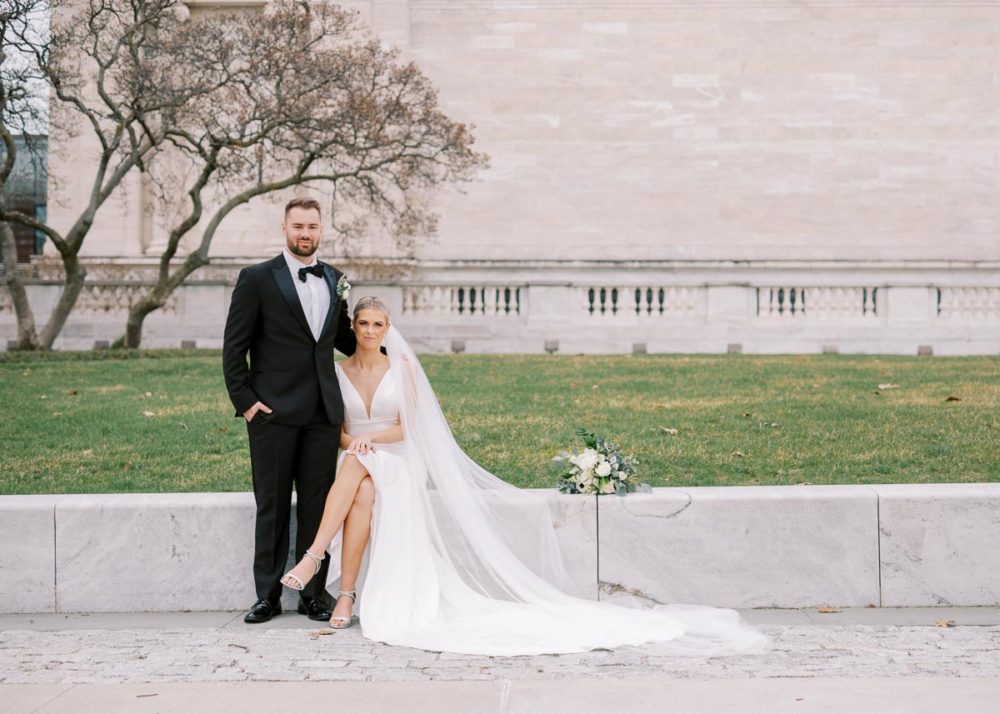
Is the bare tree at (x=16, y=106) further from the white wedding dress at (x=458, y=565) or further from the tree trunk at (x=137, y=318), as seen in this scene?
the white wedding dress at (x=458, y=565)

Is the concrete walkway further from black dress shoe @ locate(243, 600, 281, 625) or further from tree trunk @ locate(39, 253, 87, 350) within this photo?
tree trunk @ locate(39, 253, 87, 350)

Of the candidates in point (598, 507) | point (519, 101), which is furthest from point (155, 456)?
point (519, 101)

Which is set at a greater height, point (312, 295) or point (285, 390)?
point (312, 295)

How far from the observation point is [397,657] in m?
6.25

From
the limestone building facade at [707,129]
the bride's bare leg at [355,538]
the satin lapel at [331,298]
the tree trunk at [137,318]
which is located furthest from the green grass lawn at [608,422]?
the limestone building facade at [707,129]

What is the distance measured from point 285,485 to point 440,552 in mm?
1111

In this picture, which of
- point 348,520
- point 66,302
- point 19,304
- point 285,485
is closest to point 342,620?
point 348,520

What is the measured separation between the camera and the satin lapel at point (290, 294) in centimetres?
723

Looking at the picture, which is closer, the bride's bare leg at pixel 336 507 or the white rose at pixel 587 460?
the bride's bare leg at pixel 336 507

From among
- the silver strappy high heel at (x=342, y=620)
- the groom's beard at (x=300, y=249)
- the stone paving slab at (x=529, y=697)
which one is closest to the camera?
the stone paving slab at (x=529, y=697)

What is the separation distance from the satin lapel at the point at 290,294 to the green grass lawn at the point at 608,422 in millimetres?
2707

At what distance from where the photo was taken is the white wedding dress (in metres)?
6.51

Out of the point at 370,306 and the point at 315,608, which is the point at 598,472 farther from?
the point at 315,608

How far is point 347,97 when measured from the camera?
77.5 ft
